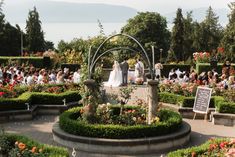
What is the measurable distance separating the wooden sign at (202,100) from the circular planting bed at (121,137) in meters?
Answer: 3.81

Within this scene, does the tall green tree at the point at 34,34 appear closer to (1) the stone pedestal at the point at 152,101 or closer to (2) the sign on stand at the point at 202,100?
(2) the sign on stand at the point at 202,100

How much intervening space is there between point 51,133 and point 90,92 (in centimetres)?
244

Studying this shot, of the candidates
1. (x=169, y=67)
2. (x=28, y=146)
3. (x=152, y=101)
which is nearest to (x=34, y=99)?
(x=152, y=101)

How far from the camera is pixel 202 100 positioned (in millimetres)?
18266

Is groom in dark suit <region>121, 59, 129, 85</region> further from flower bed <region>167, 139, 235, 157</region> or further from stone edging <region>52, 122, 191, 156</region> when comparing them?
flower bed <region>167, 139, 235, 157</region>

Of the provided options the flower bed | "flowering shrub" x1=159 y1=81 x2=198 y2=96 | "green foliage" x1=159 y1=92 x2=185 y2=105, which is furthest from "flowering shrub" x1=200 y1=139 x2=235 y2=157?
"flowering shrub" x1=159 y1=81 x2=198 y2=96

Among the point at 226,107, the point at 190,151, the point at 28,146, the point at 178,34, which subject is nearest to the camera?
the point at 190,151

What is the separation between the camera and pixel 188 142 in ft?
48.9

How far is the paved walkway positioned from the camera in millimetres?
15352

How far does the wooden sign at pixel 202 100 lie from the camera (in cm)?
1811

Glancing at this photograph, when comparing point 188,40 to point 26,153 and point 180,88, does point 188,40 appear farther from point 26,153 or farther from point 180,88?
point 26,153

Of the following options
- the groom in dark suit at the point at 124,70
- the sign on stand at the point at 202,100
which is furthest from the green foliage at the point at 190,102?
the groom in dark suit at the point at 124,70

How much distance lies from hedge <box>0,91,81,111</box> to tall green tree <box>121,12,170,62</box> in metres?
43.5

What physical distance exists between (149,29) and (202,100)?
47141 millimetres
